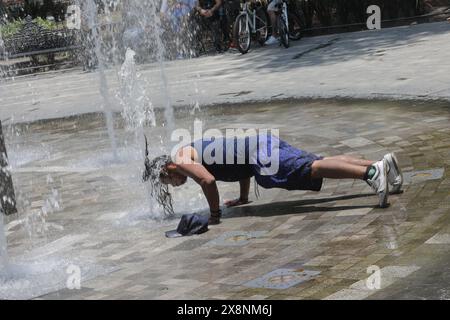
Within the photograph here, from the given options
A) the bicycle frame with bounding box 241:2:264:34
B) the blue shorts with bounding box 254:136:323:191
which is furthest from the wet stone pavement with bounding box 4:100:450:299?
the bicycle frame with bounding box 241:2:264:34

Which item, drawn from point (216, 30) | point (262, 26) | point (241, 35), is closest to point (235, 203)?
point (241, 35)

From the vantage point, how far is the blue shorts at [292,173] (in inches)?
264

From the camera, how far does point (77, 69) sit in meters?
23.5

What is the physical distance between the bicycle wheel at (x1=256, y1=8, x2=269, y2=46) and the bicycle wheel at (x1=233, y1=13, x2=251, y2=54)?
1.97 feet

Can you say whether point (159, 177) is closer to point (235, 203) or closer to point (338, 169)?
point (235, 203)

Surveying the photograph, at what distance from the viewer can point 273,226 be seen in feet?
21.5

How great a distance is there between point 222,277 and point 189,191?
115 inches

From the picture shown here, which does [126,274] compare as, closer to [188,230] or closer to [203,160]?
[188,230]

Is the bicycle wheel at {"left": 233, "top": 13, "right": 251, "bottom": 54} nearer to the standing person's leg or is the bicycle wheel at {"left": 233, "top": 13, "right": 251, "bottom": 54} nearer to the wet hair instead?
the standing person's leg

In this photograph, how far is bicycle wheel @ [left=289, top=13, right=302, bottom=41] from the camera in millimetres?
19984

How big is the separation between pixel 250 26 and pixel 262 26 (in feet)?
1.79

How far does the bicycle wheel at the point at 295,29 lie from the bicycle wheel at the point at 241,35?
47.5 inches

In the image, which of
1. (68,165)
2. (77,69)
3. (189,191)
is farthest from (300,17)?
(189,191)

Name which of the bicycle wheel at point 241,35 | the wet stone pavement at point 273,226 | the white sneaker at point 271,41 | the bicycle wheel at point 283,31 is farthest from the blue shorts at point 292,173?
the white sneaker at point 271,41
